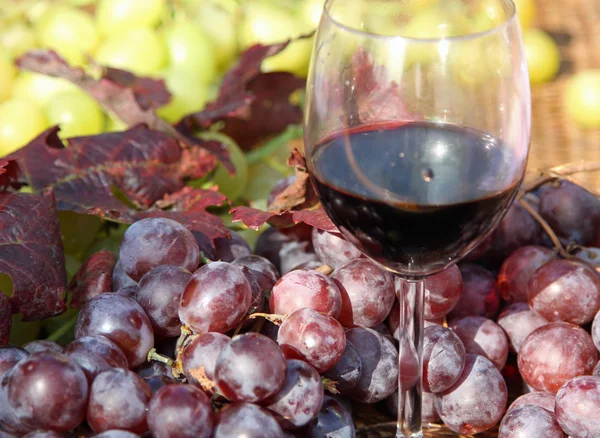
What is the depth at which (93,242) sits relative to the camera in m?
1.00

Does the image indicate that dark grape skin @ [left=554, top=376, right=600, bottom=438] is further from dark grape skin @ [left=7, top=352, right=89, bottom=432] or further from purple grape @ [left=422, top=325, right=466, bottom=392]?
dark grape skin @ [left=7, top=352, right=89, bottom=432]

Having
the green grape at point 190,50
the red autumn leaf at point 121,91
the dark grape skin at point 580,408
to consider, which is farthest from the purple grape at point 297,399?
the green grape at point 190,50

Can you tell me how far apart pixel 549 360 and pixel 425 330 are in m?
0.13

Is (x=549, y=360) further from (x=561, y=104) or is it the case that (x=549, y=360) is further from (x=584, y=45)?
(x=584, y=45)

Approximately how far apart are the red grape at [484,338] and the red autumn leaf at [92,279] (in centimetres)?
37

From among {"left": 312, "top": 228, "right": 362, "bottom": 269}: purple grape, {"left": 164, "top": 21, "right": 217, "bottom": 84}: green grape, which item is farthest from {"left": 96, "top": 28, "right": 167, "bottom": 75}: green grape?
{"left": 312, "top": 228, "right": 362, "bottom": 269}: purple grape

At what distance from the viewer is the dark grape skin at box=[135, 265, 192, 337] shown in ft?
2.32

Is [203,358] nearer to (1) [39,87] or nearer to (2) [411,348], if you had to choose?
(2) [411,348]

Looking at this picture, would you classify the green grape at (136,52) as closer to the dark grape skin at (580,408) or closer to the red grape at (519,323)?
the red grape at (519,323)

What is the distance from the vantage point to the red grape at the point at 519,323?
0.83 meters

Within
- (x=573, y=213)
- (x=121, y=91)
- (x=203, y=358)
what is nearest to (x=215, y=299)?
(x=203, y=358)

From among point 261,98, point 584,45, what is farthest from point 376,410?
point 584,45

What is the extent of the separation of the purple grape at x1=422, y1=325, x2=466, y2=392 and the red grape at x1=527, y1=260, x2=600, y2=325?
4.9 inches

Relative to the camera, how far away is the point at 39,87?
4.14 feet
